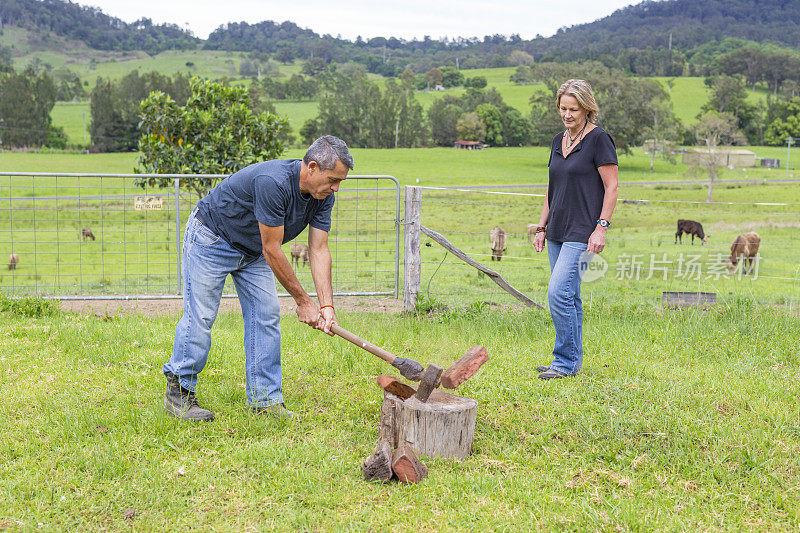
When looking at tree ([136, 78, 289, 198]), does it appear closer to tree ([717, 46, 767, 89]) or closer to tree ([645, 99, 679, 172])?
tree ([645, 99, 679, 172])

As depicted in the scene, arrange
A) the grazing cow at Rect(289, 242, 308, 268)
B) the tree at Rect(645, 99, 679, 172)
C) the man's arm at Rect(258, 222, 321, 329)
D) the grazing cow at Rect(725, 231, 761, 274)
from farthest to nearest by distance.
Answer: the tree at Rect(645, 99, 679, 172) < the grazing cow at Rect(725, 231, 761, 274) < the grazing cow at Rect(289, 242, 308, 268) < the man's arm at Rect(258, 222, 321, 329)

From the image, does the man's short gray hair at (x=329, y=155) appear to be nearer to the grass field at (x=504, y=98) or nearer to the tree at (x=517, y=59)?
the grass field at (x=504, y=98)

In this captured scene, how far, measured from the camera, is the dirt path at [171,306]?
830 centimetres

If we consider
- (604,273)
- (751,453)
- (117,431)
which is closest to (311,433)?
(117,431)

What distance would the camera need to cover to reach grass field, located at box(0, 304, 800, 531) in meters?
3.52

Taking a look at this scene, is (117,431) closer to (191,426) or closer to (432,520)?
(191,426)

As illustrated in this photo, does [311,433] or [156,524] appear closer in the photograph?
[156,524]

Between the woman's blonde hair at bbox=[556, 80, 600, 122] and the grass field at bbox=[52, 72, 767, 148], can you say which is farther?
the grass field at bbox=[52, 72, 767, 148]

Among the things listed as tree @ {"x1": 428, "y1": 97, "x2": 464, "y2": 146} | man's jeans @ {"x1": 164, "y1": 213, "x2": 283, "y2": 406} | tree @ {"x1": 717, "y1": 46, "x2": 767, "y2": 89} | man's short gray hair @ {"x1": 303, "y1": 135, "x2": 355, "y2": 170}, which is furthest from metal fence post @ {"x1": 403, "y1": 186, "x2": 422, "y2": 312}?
tree @ {"x1": 717, "y1": 46, "x2": 767, "y2": 89}

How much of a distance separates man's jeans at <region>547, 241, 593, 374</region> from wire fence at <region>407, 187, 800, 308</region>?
1368 mm

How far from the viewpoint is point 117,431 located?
4426mm

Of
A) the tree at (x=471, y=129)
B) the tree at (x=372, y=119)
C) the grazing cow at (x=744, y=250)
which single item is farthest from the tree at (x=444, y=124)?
the grazing cow at (x=744, y=250)

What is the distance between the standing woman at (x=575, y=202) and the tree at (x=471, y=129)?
79089 mm

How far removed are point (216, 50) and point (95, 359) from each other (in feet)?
687
